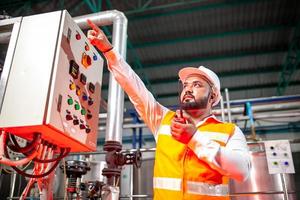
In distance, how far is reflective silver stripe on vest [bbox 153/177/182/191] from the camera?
1.41 metres

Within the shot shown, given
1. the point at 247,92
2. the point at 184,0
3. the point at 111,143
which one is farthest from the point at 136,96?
the point at 247,92

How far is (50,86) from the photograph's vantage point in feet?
4.03

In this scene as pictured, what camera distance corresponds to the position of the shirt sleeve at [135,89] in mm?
1631

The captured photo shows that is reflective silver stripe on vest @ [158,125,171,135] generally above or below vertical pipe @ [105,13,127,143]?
below

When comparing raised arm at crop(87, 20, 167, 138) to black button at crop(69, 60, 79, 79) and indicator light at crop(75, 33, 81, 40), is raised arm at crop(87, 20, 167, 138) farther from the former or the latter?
black button at crop(69, 60, 79, 79)

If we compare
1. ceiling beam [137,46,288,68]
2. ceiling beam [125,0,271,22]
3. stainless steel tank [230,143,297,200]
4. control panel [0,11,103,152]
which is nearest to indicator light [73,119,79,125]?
control panel [0,11,103,152]

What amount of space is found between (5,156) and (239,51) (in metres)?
5.87

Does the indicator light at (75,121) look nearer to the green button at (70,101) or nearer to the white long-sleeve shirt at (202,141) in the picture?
the green button at (70,101)

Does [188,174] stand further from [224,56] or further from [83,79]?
[224,56]

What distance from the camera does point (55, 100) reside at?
1.23 metres

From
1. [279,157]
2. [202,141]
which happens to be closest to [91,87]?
[202,141]

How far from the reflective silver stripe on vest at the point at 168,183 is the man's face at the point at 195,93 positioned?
42 centimetres

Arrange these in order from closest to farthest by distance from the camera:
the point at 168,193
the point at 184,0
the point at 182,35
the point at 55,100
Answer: the point at 55,100
the point at 168,193
the point at 184,0
the point at 182,35

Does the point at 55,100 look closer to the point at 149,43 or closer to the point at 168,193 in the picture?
the point at 168,193
